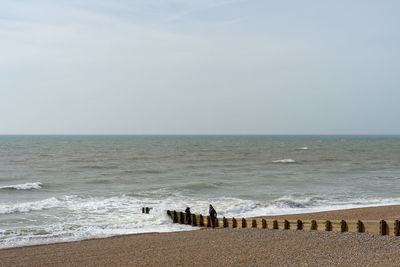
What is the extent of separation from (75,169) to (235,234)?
40.1 meters

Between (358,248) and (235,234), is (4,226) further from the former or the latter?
(358,248)

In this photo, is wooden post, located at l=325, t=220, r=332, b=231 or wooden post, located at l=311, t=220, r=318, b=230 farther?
A: wooden post, located at l=311, t=220, r=318, b=230

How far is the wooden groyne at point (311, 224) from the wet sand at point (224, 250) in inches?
18.4

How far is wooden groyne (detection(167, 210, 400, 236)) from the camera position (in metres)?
16.6

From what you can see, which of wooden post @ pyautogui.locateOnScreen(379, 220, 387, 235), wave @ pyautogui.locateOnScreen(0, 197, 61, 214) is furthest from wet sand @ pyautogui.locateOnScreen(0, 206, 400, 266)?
wave @ pyautogui.locateOnScreen(0, 197, 61, 214)

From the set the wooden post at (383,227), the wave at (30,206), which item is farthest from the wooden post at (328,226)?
the wave at (30,206)

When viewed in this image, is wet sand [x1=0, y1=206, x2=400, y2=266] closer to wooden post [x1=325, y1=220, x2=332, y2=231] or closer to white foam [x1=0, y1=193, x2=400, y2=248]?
wooden post [x1=325, y1=220, x2=332, y2=231]

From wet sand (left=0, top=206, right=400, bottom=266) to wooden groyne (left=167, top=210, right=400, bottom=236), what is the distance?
0.47m

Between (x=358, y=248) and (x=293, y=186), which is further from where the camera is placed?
(x=293, y=186)

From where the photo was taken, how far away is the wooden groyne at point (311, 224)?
16609 millimetres

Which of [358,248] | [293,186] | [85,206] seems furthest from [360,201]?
[85,206]

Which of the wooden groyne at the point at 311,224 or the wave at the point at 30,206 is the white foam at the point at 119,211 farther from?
the wooden groyne at the point at 311,224

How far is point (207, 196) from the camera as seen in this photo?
108 feet

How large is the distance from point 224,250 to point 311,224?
4841 mm
